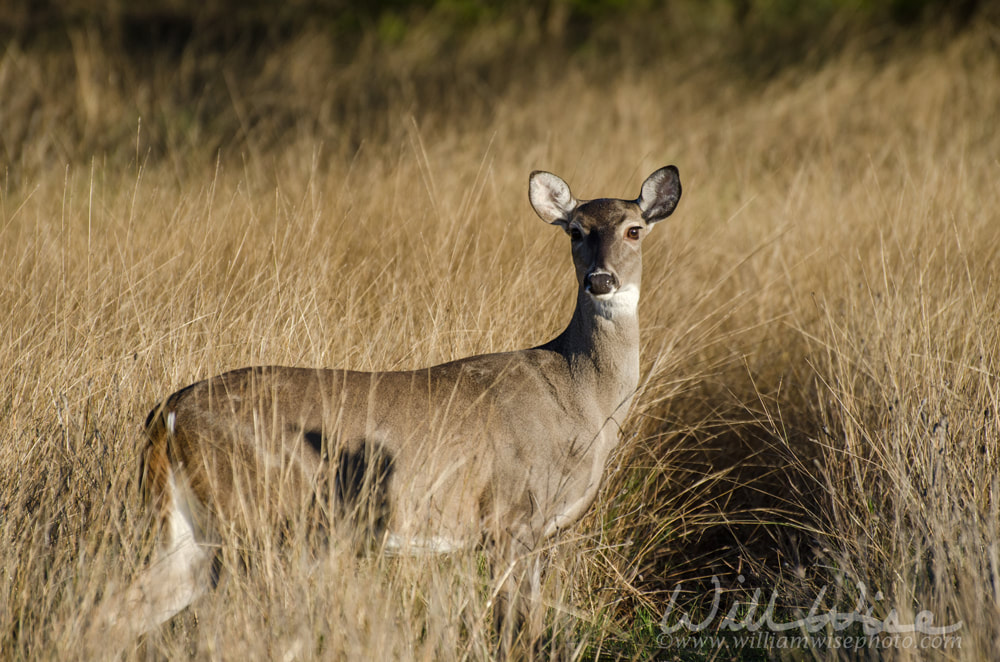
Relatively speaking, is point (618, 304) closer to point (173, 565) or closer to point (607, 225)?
point (607, 225)

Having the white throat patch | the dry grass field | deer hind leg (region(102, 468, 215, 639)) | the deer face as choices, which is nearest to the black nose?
the deer face

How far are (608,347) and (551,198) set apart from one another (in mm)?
802

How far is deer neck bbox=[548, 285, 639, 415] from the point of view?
4.03 metres

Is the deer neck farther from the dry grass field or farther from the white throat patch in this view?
the dry grass field

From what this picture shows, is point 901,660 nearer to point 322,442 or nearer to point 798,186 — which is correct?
point 322,442

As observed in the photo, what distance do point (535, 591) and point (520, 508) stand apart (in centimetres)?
29

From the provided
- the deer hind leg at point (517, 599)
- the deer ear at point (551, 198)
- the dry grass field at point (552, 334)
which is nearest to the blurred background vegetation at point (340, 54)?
the dry grass field at point (552, 334)

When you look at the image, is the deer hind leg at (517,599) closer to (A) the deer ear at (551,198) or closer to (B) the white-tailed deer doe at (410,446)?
(B) the white-tailed deer doe at (410,446)

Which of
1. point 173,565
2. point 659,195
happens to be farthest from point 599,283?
point 173,565

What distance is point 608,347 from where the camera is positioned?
13.3ft

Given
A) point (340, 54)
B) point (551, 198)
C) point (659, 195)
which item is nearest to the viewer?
point (659, 195)

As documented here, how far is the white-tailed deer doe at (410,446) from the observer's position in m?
3.33

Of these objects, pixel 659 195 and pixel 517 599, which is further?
pixel 659 195

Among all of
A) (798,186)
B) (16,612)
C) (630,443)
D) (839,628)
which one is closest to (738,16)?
(798,186)
